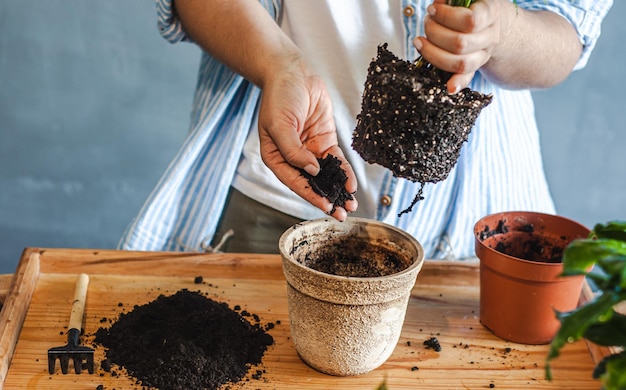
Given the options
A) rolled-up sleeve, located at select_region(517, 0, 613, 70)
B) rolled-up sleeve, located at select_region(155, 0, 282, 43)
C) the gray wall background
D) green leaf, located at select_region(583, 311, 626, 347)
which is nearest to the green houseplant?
green leaf, located at select_region(583, 311, 626, 347)

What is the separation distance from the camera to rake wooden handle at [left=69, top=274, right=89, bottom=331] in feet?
3.57

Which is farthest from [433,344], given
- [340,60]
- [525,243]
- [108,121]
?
[108,121]

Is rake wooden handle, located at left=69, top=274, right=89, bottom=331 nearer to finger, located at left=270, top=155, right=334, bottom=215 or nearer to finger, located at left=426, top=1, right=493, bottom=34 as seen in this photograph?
finger, located at left=270, top=155, right=334, bottom=215

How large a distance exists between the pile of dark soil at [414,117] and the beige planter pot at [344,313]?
16cm

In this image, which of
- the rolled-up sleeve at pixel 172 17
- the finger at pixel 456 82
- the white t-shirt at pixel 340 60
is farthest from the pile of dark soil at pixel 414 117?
the rolled-up sleeve at pixel 172 17

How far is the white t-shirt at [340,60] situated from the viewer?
4.41 ft

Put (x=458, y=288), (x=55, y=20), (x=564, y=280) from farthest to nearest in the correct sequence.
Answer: (x=55, y=20), (x=458, y=288), (x=564, y=280)

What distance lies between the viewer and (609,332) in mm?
636

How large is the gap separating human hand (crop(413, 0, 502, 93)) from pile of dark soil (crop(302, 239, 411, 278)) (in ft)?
1.11

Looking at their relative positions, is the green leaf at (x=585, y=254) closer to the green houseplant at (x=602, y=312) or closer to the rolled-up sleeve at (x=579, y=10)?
the green houseplant at (x=602, y=312)

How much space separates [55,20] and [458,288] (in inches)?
68.5

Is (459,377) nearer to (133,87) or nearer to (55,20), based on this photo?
(133,87)

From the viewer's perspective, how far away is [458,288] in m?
1.31

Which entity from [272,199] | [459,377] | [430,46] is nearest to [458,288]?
[459,377]
